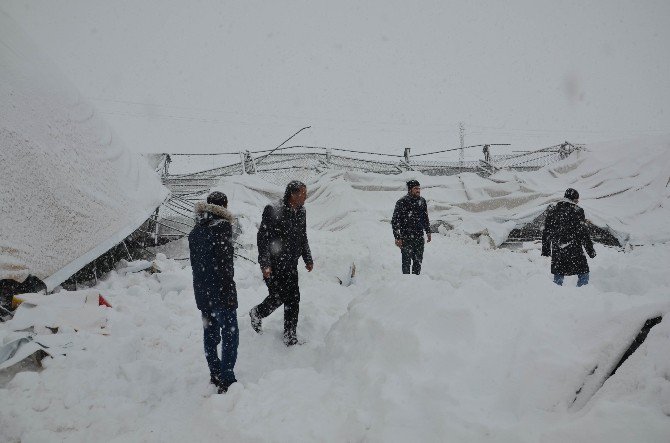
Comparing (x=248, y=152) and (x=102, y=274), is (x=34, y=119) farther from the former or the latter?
(x=248, y=152)

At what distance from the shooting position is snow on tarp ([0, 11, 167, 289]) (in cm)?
399

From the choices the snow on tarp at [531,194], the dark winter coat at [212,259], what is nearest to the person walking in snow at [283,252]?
the dark winter coat at [212,259]

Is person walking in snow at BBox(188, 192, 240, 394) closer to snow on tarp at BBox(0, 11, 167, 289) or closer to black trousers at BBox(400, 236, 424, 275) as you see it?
snow on tarp at BBox(0, 11, 167, 289)

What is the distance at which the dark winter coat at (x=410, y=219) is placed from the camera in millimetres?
5855

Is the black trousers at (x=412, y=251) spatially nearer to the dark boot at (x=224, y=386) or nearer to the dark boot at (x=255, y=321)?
the dark boot at (x=255, y=321)

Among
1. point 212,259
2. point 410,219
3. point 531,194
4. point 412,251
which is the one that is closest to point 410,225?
point 410,219

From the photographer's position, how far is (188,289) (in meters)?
5.25

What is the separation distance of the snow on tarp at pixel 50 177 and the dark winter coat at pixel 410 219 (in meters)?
4.11

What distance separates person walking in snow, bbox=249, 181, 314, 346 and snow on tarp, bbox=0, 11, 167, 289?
2406 millimetres

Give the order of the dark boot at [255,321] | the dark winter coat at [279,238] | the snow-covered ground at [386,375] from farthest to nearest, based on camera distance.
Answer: the dark boot at [255,321], the dark winter coat at [279,238], the snow-covered ground at [386,375]

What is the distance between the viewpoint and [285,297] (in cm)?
380

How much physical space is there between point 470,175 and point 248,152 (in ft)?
22.8

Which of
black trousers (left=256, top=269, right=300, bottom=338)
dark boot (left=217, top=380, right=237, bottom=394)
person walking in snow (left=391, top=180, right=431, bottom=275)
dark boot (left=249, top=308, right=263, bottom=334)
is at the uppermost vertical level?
person walking in snow (left=391, top=180, right=431, bottom=275)

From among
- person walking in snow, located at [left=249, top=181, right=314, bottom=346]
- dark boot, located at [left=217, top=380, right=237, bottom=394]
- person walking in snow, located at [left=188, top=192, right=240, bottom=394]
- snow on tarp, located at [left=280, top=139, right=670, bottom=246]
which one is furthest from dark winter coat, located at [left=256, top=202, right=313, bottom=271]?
snow on tarp, located at [left=280, top=139, right=670, bottom=246]
